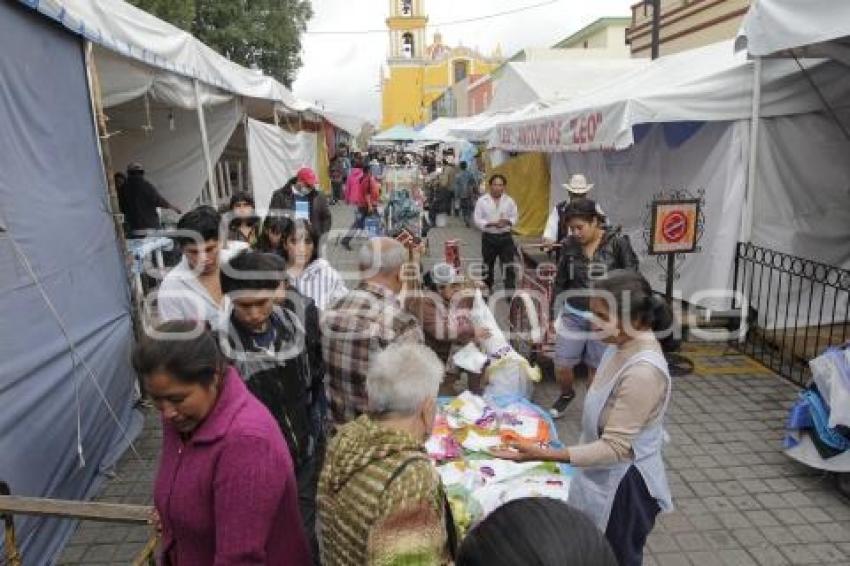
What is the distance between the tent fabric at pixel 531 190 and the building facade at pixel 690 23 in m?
4.47

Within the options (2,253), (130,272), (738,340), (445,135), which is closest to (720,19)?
(445,135)

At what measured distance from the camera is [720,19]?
13.1 m

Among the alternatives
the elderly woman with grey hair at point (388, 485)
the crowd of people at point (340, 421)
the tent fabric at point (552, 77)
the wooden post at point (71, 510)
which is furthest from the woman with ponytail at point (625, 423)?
the tent fabric at point (552, 77)

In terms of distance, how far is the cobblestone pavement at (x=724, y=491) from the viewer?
3.47 metres

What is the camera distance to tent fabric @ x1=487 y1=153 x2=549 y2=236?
44.8 feet

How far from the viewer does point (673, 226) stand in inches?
239

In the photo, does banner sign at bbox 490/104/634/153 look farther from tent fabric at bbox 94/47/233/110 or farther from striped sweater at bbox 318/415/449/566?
striped sweater at bbox 318/415/449/566

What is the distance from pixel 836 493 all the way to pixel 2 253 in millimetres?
5107

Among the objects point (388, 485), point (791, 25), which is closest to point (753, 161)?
point (791, 25)

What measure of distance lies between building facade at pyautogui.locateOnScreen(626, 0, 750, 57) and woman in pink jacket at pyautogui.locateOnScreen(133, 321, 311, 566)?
13.0 meters

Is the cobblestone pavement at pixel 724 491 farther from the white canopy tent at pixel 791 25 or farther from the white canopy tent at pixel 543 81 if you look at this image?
the white canopy tent at pixel 543 81

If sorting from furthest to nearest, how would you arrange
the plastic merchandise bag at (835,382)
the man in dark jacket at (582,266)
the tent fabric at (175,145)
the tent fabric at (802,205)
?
1. the tent fabric at (175,145)
2. the tent fabric at (802,205)
3. the man in dark jacket at (582,266)
4. the plastic merchandise bag at (835,382)

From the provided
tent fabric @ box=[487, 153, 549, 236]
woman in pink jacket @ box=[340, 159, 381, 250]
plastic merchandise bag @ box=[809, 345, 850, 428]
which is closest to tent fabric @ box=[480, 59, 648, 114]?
tent fabric @ box=[487, 153, 549, 236]

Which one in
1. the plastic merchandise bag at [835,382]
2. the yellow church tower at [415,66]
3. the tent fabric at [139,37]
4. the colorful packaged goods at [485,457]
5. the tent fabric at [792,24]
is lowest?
the colorful packaged goods at [485,457]
